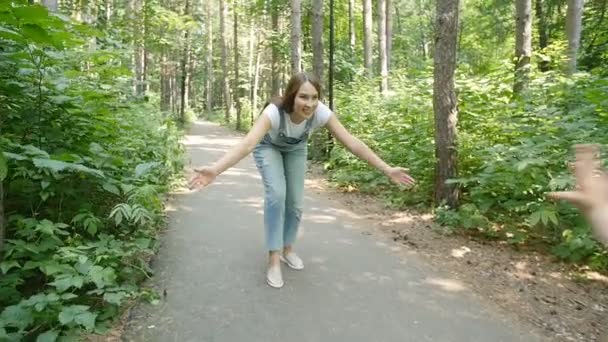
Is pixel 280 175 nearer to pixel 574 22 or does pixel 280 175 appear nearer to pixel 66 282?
pixel 66 282

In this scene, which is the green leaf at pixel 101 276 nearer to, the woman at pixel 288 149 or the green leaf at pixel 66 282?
the green leaf at pixel 66 282

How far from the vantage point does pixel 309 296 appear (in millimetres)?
4141

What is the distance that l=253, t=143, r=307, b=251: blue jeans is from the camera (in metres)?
4.25

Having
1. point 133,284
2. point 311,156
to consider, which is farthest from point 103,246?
point 311,156

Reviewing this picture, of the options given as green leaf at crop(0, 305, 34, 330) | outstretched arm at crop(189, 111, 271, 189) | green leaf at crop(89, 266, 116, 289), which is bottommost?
green leaf at crop(0, 305, 34, 330)

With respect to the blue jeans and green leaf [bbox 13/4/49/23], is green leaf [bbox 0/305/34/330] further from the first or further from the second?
the blue jeans

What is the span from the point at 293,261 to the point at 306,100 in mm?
1812

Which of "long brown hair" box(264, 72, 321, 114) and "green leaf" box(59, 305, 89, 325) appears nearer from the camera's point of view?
"green leaf" box(59, 305, 89, 325)

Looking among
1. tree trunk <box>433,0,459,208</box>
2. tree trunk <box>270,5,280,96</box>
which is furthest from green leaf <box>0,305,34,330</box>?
tree trunk <box>270,5,280,96</box>

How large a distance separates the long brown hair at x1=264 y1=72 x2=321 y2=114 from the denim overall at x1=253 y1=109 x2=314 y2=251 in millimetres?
59

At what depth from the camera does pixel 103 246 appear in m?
4.00

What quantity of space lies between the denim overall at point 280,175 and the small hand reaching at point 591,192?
271cm

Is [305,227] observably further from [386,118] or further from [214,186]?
[386,118]

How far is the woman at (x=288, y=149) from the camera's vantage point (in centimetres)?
393
